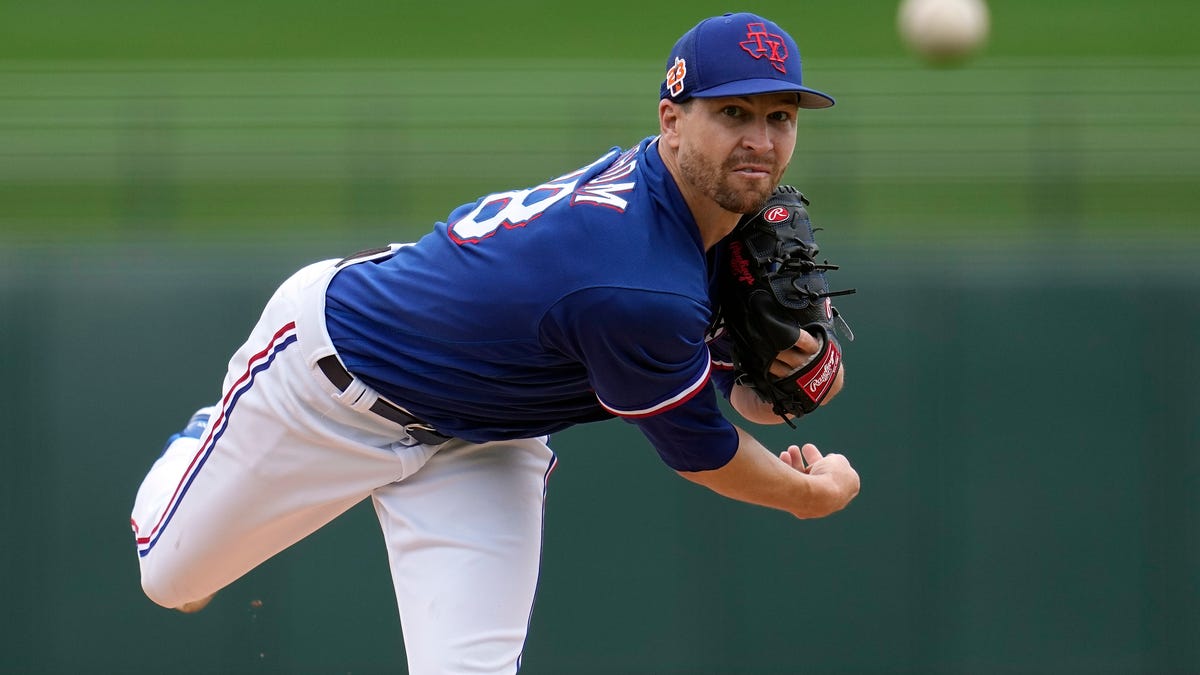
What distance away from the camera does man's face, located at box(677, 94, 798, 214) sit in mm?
2490

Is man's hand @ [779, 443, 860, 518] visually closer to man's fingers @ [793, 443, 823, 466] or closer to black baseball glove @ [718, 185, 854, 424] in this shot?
man's fingers @ [793, 443, 823, 466]

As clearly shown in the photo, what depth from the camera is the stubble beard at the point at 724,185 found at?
249 cm

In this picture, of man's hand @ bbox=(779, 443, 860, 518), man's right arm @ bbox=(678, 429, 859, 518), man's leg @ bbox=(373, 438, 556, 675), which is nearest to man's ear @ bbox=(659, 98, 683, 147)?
man's right arm @ bbox=(678, 429, 859, 518)

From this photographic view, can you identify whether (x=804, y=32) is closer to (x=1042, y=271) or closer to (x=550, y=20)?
(x=550, y=20)

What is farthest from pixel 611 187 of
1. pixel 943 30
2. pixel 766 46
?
pixel 943 30

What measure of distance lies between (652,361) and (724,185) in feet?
1.13

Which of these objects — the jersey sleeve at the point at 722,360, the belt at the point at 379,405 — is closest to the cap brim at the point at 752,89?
the jersey sleeve at the point at 722,360

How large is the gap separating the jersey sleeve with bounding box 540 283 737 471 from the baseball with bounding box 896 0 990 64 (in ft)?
15.1

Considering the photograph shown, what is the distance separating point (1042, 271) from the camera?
210 inches

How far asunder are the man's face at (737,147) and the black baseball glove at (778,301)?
0.79ft

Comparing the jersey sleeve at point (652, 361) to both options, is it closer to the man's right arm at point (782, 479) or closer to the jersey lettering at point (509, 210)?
the man's right arm at point (782, 479)

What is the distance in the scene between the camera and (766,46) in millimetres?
2484

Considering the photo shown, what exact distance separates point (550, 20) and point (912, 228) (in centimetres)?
510

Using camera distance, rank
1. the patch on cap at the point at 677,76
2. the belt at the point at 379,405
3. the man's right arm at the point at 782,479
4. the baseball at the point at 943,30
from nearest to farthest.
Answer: the patch on cap at the point at 677,76 < the man's right arm at the point at 782,479 < the belt at the point at 379,405 < the baseball at the point at 943,30
